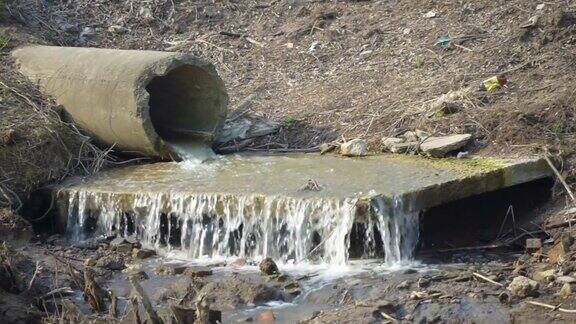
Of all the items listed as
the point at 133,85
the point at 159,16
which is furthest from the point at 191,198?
the point at 159,16

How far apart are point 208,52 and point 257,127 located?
A: 2.14 m

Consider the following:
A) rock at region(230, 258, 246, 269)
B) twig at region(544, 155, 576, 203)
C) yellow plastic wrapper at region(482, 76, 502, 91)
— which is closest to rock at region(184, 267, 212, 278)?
rock at region(230, 258, 246, 269)

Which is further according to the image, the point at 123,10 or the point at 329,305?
the point at 123,10

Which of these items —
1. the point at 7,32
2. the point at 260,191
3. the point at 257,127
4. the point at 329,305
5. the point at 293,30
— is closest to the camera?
the point at 329,305

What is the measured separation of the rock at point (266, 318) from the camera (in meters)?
7.08

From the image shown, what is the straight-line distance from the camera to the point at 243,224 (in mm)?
8609

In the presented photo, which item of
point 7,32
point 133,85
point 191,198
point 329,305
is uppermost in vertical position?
point 7,32

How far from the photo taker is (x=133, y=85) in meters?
10.1

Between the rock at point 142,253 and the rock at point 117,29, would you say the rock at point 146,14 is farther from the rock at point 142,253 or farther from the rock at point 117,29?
the rock at point 142,253

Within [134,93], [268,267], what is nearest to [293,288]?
[268,267]

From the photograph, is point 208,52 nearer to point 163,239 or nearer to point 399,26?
point 399,26

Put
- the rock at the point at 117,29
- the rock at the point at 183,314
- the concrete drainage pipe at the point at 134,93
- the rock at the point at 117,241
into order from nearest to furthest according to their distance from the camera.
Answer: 1. the rock at the point at 183,314
2. the rock at the point at 117,241
3. the concrete drainage pipe at the point at 134,93
4. the rock at the point at 117,29

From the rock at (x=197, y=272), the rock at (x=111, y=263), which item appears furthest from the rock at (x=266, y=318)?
the rock at (x=111, y=263)

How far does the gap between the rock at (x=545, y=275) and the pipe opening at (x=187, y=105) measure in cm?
410
